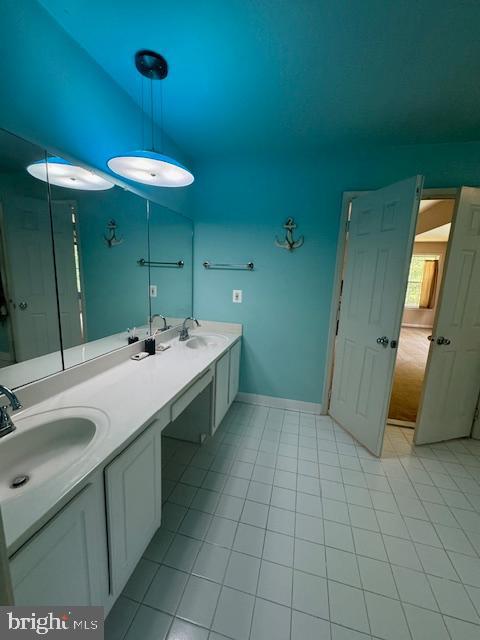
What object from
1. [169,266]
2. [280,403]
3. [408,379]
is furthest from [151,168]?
[408,379]

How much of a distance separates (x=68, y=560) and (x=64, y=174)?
1492 mm

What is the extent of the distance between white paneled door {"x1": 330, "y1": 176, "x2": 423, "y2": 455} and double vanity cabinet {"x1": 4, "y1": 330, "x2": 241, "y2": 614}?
62.8 inches

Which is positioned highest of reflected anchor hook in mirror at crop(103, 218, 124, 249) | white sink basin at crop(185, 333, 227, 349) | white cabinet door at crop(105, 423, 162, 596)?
reflected anchor hook in mirror at crop(103, 218, 124, 249)

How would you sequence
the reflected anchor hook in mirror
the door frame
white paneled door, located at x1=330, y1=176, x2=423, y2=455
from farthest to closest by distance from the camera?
the door frame < white paneled door, located at x1=330, y1=176, x2=423, y2=455 < the reflected anchor hook in mirror

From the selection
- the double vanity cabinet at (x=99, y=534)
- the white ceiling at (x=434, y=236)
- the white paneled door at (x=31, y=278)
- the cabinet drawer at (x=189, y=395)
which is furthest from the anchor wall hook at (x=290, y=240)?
the white ceiling at (x=434, y=236)

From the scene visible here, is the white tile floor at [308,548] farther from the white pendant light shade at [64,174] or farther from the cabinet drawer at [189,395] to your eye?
the white pendant light shade at [64,174]

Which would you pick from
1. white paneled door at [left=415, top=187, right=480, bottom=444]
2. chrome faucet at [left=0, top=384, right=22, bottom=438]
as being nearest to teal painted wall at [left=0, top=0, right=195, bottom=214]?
chrome faucet at [left=0, top=384, right=22, bottom=438]

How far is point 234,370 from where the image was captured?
252 centimetres

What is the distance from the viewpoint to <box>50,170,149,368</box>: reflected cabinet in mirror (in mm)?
1278

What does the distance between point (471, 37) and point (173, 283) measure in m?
2.28

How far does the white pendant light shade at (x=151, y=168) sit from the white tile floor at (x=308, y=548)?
1.90 metres

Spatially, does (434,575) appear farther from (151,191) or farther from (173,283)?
(151,191)

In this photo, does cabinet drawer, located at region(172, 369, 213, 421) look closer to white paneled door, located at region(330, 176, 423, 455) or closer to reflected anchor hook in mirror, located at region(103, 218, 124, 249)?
reflected anchor hook in mirror, located at region(103, 218, 124, 249)

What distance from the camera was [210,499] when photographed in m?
1.61
